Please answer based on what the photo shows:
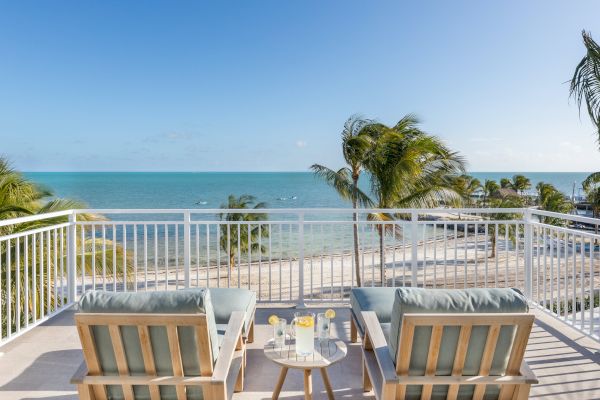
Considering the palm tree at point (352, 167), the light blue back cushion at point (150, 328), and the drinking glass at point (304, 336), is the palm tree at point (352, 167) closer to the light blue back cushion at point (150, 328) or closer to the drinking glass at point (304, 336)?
the drinking glass at point (304, 336)

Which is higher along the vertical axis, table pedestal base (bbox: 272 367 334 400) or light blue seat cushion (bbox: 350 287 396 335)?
light blue seat cushion (bbox: 350 287 396 335)

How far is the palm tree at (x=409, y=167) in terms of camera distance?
868cm

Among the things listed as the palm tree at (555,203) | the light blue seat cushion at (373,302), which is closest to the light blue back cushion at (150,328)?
the light blue seat cushion at (373,302)

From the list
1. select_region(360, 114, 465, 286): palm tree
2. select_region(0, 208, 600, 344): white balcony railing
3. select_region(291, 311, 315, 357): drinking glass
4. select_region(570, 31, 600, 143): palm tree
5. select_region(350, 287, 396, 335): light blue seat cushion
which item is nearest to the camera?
select_region(291, 311, 315, 357): drinking glass

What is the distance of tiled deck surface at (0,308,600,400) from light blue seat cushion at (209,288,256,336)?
38 centimetres

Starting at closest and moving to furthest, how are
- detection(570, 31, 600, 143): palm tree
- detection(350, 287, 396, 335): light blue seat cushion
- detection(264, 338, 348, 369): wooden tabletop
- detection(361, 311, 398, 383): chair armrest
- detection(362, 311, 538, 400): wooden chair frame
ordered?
detection(362, 311, 538, 400): wooden chair frame < detection(361, 311, 398, 383): chair armrest < detection(264, 338, 348, 369): wooden tabletop < detection(350, 287, 396, 335): light blue seat cushion < detection(570, 31, 600, 143): palm tree

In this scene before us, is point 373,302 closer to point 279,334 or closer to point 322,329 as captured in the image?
point 322,329

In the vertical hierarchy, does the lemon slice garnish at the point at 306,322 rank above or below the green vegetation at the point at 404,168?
below

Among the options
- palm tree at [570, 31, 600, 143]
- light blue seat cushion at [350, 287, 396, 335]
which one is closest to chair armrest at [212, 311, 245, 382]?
light blue seat cushion at [350, 287, 396, 335]

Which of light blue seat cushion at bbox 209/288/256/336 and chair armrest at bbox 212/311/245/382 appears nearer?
chair armrest at bbox 212/311/245/382

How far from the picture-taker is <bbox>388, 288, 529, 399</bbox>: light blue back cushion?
5.58 ft

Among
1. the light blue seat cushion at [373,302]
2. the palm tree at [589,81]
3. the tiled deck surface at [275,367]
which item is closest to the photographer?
the tiled deck surface at [275,367]

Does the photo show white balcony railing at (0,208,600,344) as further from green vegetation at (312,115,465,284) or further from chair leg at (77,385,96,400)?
chair leg at (77,385,96,400)

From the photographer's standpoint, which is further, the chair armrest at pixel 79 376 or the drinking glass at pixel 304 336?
the drinking glass at pixel 304 336
